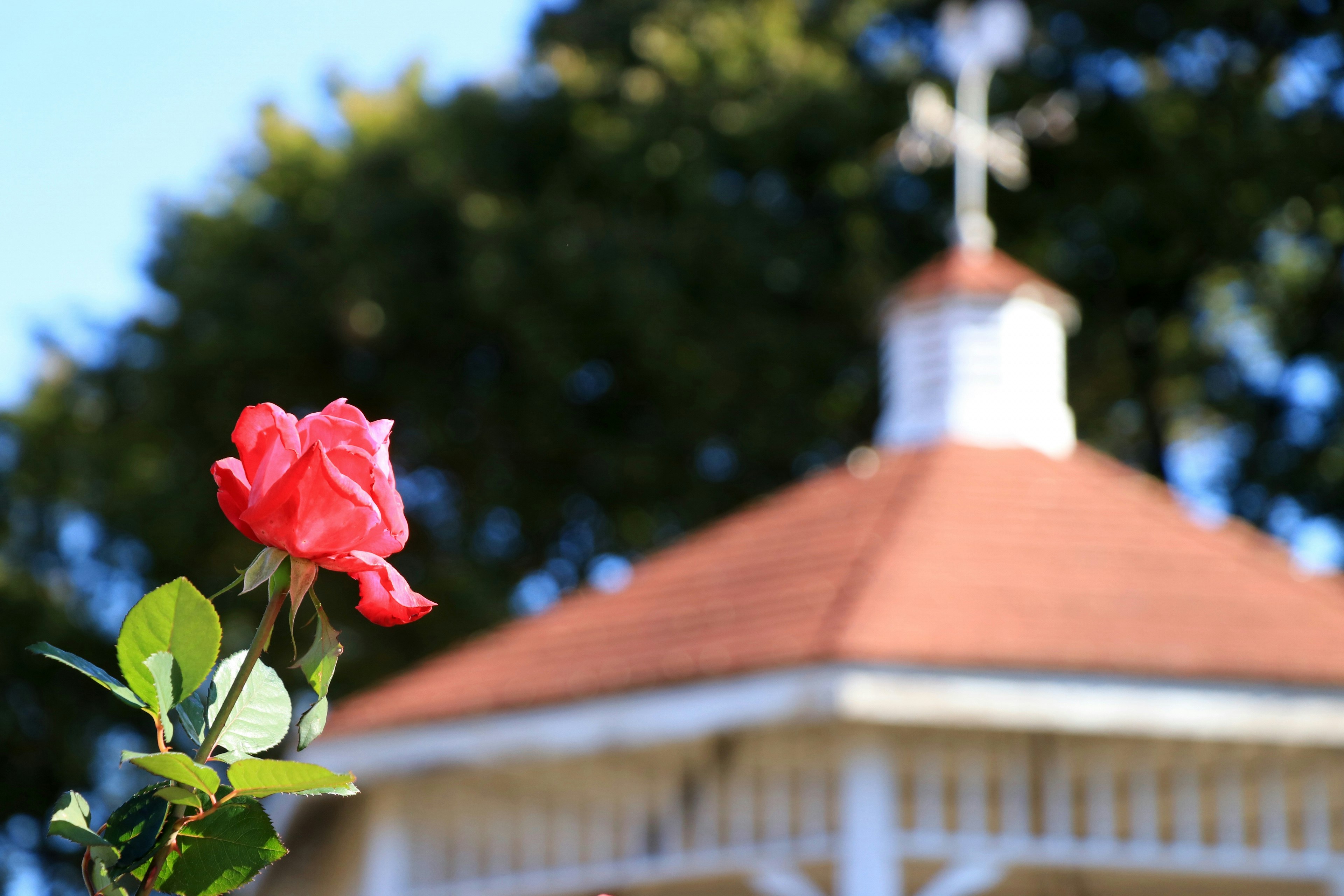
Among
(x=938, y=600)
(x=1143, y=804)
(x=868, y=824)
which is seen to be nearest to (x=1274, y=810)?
(x=1143, y=804)

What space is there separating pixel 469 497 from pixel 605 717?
1087 cm

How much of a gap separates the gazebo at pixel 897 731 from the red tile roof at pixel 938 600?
0.06ft

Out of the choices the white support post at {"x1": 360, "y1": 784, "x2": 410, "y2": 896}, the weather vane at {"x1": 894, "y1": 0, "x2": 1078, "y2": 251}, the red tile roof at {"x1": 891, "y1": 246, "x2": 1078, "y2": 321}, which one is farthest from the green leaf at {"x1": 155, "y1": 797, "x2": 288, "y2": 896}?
the weather vane at {"x1": 894, "y1": 0, "x2": 1078, "y2": 251}

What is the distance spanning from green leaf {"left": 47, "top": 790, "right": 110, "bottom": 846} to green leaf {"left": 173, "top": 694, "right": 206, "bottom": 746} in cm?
8

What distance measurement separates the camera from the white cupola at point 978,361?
828 centimetres

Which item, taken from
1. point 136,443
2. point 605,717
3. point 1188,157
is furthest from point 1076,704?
point 136,443

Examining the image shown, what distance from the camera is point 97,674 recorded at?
916 mm

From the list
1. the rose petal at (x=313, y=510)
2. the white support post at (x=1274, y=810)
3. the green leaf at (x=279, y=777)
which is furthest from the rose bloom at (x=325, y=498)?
the white support post at (x=1274, y=810)

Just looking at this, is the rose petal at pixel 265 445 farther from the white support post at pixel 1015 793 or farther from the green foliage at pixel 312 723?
the white support post at pixel 1015 793

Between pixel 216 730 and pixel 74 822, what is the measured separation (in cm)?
10

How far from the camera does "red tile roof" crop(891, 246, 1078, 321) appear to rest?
8.52m

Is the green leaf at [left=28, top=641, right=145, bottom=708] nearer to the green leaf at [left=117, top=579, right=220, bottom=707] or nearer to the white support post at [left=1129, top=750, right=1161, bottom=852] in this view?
the green leaf at [left=117, top=579, right=220, bottom=707]

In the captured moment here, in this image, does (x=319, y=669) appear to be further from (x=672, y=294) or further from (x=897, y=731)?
(x=672, y=294)

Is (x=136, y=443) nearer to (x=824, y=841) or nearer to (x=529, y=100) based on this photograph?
(x=529, y=100)
